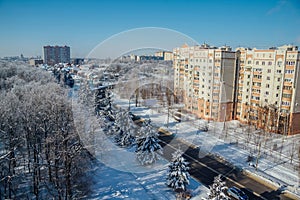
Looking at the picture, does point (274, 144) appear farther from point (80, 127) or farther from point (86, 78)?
point (86, 78)

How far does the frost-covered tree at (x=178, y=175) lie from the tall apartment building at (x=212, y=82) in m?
8.01

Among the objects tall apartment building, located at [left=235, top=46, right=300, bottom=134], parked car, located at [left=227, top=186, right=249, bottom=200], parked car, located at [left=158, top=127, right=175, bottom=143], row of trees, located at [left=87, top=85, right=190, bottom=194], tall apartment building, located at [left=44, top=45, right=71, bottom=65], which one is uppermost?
tall apartment building, located at [left=44, top=45, right=71, bottom=65]

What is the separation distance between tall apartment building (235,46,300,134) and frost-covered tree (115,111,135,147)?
7805mm

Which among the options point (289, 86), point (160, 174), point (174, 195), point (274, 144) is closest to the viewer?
point (174, 195)

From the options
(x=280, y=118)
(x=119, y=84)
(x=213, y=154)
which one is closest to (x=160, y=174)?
(x=213, y=154)

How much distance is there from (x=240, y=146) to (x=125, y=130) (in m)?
5.64

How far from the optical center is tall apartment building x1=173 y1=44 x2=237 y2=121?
13766 millimetres

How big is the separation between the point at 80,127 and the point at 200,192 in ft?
14.2

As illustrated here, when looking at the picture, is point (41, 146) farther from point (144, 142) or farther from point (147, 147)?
point (147, 147)

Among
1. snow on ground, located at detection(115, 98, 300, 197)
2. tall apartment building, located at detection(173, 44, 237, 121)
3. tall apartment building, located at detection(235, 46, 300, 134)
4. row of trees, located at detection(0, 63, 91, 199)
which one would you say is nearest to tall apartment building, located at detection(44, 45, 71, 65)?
snow on ground, located at detection(115, 98, 300, 197)

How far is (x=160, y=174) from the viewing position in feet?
25.7

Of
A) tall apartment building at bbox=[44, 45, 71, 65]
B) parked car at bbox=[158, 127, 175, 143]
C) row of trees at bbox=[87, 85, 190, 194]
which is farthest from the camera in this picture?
tall apartment building at bbox=[44, 45, 71, 65]

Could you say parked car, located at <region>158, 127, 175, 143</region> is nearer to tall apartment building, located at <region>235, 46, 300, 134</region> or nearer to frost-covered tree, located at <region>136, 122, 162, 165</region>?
frost-covered tree, located at <region>136, 122, 162, 165</region>

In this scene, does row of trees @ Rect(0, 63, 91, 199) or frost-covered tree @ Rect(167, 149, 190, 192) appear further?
frost-covered tree @ Rect(167, 149, 190, 192)
